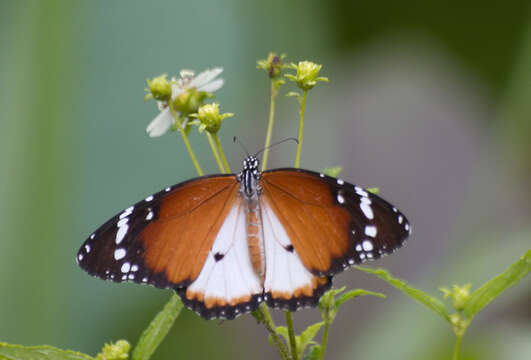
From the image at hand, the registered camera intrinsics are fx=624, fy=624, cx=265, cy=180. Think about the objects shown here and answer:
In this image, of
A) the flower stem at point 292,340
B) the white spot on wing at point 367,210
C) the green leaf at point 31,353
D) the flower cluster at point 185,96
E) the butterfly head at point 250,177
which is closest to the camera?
the green leaf at point 31,353

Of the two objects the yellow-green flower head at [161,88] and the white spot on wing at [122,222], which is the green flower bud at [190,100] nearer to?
the yellow-green flower head at [161,88]

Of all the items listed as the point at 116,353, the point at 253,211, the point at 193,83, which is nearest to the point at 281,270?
the point at 253,211

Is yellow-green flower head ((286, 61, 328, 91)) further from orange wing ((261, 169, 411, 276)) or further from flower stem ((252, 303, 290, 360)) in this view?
flower stem ((252, 303, 290, 360))

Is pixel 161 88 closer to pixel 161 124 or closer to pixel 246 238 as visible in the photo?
pixel 161 124

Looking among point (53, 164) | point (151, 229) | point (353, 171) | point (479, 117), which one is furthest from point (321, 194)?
point (479, 117)

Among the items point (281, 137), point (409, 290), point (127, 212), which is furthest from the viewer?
point (281, 137)

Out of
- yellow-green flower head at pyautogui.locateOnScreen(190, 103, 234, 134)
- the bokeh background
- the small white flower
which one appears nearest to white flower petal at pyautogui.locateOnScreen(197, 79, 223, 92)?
the small white flower

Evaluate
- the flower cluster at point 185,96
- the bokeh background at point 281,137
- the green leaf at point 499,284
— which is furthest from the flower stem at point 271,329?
the bokeh background at point 281,137
